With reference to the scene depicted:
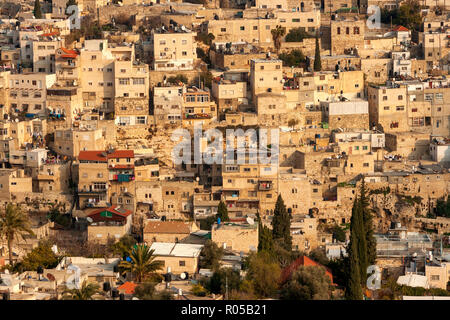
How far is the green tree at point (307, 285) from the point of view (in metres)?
47.2

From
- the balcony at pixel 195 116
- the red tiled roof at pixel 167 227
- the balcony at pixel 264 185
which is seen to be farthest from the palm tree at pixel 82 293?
the balcony at pixel 195 116

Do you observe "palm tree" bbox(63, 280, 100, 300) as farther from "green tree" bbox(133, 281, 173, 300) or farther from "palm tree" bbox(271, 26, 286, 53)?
"palm tree" bbox(271, 26, 286, 53)

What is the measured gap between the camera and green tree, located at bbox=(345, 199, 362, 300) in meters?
49.1

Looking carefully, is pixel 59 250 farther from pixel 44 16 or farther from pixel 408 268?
pixel 44 16

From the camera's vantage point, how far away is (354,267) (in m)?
50.0

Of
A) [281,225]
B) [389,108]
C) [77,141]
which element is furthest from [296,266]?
[389,108]

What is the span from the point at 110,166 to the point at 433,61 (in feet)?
67.2

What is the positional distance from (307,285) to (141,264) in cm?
684

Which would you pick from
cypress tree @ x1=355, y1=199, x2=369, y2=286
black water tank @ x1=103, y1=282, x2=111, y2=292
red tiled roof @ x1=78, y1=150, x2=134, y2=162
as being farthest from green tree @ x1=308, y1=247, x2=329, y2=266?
red tiled roof @ x1=78, y1=150, x2=134, y2=162

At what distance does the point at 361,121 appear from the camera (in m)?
67.0

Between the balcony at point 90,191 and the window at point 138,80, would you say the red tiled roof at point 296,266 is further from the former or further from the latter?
the window at point 138,80

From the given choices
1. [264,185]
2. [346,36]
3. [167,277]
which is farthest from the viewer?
[346,36]

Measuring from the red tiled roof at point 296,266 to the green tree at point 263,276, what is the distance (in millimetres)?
344

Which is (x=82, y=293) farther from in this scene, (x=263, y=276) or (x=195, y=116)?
(x=195, y=116)
